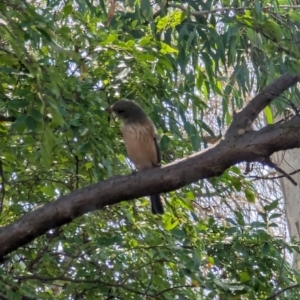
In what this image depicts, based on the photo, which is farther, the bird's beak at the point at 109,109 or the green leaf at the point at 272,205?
the bird's beak at the point at 109,109

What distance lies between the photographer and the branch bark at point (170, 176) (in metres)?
2.42

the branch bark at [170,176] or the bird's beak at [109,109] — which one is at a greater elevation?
the bird's beak at [109,109]

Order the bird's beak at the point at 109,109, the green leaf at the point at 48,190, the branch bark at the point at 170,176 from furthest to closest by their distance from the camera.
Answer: the bird's beak at the point at 109,109 < the green leaf at the point at 48,190 < the branch bark at the point at 170,176

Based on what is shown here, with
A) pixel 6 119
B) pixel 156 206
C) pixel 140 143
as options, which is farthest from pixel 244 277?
pixel 6 119

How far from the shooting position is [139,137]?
384cm

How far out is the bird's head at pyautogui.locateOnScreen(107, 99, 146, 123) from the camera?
356 cm

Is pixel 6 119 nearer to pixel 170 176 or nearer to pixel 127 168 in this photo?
pixel 127 168

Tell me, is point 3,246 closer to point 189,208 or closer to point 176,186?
point 176,186

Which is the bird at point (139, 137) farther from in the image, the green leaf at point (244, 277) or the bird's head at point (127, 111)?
the green leaf at point (244, 277)

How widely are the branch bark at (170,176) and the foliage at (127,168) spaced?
1.17ft

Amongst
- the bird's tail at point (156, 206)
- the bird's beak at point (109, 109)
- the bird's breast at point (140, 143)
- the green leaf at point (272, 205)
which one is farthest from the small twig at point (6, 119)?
the green leaf at point (272, 205)

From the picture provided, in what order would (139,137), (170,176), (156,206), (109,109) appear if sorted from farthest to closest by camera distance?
1. (156,206)
2. (139,137)
3. (109,109)
4. (170,176)

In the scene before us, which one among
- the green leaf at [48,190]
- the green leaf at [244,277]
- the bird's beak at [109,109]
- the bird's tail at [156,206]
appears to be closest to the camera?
the green leaf at [48,190]

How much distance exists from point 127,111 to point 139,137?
8.0 inches
